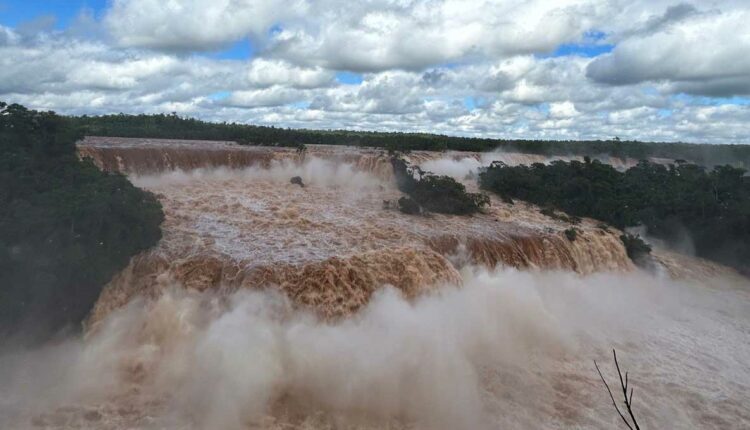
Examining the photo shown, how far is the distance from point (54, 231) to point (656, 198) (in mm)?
23673

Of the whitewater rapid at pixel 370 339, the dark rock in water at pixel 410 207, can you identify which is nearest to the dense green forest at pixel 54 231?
the whitewater rapid at pixel 370 339

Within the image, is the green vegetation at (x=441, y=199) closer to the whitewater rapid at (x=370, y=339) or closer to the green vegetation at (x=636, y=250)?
the whitewater rapid at (x=370, y=339)

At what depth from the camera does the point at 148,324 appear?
37.0 feet

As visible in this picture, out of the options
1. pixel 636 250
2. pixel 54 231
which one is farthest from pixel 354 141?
pixel 54 231

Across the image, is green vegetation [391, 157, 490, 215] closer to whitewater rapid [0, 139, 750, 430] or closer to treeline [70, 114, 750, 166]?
whitewater rapid [0, 139, 750, 430]

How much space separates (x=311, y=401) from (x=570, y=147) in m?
40.8

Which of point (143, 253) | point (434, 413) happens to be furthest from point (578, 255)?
point (143, 253)

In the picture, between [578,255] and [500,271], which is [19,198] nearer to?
[500,271]

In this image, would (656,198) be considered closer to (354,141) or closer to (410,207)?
(410,207)

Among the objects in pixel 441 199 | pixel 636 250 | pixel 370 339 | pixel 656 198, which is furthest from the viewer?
pixel 656 198

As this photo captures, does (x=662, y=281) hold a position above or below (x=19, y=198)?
below

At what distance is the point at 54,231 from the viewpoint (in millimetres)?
12055

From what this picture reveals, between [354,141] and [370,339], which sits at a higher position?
[354,141]

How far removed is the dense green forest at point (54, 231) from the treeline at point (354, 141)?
15.0 meters
